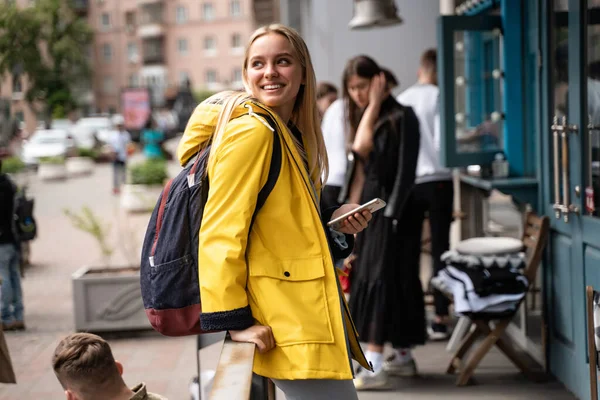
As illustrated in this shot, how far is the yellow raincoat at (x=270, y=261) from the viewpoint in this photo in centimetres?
239

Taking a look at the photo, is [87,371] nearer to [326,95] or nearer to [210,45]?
[326,95]

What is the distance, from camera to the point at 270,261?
2488 mm

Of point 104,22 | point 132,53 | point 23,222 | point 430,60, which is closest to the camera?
point 430,60

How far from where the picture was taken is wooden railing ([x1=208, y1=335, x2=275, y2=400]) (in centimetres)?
185

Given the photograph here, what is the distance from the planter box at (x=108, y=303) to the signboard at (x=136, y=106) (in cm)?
3257

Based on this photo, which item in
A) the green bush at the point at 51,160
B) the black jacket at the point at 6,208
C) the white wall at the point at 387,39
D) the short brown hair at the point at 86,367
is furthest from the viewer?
the green bush at the point at 51,160

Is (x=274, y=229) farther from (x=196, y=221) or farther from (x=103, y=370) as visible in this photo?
(x=103, y=370)

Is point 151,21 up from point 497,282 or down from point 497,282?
up

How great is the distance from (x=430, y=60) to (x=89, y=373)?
442 centimetres

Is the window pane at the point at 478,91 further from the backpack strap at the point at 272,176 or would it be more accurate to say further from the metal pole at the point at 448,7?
the backpack strap at the point at 272,176

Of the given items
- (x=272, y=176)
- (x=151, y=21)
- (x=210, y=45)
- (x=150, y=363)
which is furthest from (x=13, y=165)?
(x=151, y=21)

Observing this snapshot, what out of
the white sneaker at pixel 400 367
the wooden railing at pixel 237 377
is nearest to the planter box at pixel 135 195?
the white sneaker at pixel 400 367

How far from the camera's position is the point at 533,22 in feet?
17.9

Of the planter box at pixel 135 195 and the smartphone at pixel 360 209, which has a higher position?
the smartphone at pixel 360 209
